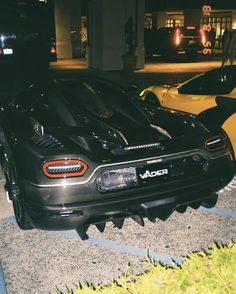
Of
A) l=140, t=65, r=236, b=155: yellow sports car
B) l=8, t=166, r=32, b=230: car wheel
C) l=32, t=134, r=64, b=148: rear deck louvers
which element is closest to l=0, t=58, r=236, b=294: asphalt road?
l=8, t=166, r=32, b=230: car wheel

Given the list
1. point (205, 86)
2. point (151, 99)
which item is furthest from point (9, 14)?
point (205, 86)

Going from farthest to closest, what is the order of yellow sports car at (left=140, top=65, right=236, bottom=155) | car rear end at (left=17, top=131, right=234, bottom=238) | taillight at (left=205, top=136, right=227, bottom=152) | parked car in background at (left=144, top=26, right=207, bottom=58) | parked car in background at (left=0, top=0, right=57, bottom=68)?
parked car in background at (left=144, top=26, right=207, bottom=58) → parked car in background at (left=0, top=0, right=57, bottom=68) → yellow sports car at (left=140, top=65, right=236, bottom=155) → taillight at (left=205, top=136, right=227, bottom=152) → car rear end at (left=17, top=131, right=234, bottom=238)

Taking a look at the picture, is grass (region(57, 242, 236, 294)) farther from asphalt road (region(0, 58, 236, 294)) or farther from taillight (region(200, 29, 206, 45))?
taillight (region(200, 29, 206, 45))

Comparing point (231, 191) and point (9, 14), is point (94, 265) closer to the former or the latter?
point (231, 191)

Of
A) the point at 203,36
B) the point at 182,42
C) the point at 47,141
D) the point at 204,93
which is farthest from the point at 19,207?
the point at 203,36

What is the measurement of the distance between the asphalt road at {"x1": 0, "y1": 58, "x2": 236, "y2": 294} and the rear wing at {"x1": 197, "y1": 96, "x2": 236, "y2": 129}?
1.33 m

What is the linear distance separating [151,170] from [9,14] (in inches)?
556

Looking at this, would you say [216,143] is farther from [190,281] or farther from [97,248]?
[190,281]

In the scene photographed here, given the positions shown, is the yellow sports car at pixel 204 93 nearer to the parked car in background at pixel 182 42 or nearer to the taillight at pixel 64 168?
the taillight at pixel 64 168

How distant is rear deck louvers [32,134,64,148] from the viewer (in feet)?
12.0

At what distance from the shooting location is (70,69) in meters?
20.5

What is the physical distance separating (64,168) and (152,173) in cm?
82

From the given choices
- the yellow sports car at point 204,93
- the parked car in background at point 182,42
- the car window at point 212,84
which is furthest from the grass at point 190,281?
the parked car in background at point 182,42

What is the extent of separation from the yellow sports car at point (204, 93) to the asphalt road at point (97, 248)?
1792 mm
